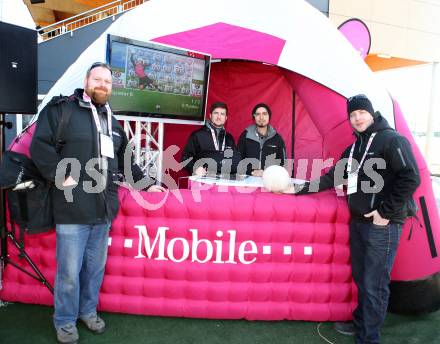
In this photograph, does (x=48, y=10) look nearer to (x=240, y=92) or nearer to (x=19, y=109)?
(x=240, y=92)

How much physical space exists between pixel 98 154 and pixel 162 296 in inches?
38.9

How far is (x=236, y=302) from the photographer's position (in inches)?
95.8

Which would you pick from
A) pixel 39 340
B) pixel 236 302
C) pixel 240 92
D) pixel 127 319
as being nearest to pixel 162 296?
pixel 127 319

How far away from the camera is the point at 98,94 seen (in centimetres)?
205

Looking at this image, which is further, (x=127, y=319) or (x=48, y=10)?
(x=48, y=10)

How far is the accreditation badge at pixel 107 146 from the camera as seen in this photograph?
206 cm

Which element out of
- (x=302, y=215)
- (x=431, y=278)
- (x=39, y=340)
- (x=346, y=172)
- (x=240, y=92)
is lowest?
(x=39, y=340)

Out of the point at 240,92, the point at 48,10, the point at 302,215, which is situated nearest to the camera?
the point at 302,215

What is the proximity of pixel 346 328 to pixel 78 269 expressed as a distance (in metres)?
1.61

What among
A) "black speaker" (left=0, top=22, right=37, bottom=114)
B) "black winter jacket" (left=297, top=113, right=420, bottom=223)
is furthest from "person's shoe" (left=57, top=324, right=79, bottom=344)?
"black winter jacket" (left=297, top=113, right=420, bottom=223)

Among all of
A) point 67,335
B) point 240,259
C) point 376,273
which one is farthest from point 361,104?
point 67,335

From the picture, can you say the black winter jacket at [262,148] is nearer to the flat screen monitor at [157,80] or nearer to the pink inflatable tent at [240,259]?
the flat screen monitor at [157,80]

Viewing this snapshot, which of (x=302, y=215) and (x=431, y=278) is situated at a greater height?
(x=302, y=215)

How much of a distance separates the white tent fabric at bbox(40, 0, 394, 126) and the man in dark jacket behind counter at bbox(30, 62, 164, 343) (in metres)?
1.52
